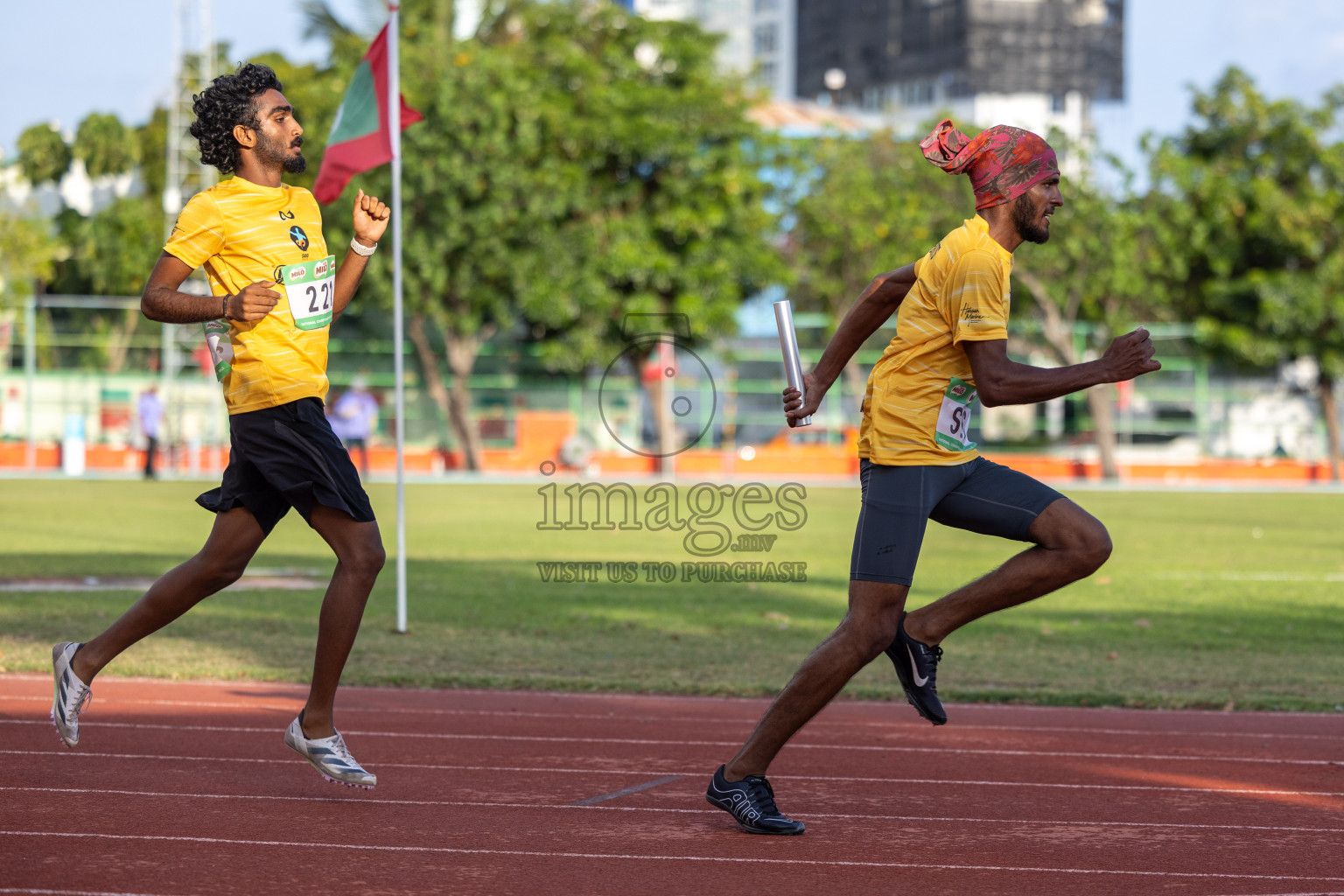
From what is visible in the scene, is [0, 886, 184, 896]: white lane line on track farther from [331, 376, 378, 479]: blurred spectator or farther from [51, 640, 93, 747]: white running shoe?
[331, 376, 378, 479]: blurred spectator

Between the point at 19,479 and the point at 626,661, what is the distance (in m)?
27.4

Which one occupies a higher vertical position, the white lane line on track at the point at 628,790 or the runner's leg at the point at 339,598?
the runner's leg at the point at 339,598

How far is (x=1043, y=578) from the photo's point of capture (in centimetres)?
477

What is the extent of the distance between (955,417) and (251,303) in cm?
227

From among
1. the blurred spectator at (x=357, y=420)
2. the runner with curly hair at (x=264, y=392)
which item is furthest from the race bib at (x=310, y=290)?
the blurred spectator at (x=357, y=420)

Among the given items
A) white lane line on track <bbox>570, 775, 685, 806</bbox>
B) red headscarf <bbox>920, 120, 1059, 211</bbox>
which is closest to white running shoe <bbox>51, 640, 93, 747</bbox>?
white lane line on track <bbox>570, 775, 685, 806</bbox>

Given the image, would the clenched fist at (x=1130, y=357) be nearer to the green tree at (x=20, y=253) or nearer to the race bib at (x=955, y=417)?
the race bib at (x=955, y=417)

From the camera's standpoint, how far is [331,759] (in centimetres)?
493

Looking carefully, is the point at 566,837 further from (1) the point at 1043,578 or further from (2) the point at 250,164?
(2) the point at 250,164

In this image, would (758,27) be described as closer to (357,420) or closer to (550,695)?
(357,420)

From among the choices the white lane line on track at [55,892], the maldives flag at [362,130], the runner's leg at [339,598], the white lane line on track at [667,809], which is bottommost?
the white lane line on track at [667,809]

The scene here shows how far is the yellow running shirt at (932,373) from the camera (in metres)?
4.58

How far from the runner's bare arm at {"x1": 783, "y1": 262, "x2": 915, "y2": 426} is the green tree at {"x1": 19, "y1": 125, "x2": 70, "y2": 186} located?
179 feet

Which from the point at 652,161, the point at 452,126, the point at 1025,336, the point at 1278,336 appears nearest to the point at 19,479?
the point at 452,126
